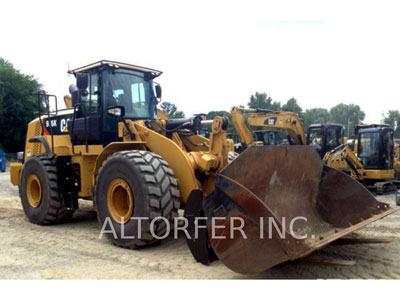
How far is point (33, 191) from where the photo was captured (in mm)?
6980

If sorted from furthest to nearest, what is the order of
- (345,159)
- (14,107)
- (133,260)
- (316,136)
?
1. (14,107)
2. (316,136)
3. (345,159)
4. (133,260)

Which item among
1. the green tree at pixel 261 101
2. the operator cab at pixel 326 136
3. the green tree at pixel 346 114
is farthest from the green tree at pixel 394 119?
the operator cab at pixel 326 136

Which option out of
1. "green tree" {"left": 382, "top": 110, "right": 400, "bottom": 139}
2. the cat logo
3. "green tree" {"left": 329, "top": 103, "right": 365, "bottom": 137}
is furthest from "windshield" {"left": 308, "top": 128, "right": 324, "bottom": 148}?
"green tree" {"left": 329, "top": 103, "right": 365, "bottom": 137}

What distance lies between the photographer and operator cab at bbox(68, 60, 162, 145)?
19.9ft

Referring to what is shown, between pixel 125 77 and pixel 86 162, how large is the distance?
154 cm

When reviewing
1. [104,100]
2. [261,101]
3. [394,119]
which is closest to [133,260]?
[104,100]

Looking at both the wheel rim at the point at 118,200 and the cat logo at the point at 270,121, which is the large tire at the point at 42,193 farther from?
the cat logo at the point at 270,121

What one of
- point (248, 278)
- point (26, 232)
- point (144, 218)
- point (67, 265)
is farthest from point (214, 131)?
point (26, 232)

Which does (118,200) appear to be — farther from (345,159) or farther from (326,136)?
(326,136)

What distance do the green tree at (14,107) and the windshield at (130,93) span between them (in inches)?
980

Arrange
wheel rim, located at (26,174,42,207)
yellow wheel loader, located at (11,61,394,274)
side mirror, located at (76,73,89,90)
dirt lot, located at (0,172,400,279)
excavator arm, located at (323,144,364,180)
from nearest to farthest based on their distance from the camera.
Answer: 1. yellow wheel loader, located at (11,61,394,274)
2. dirt lot, located at (0,172,400,279)
3. side mirror, located at (76,73,89,90)
4. wheel rim, located at (26,174,42,207)
5. excavator arm, located at (323,144,364,180)

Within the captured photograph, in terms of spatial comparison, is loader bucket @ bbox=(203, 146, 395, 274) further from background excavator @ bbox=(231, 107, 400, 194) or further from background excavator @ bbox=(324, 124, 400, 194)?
background excavator @ bbox=(324, 124, 400, 194)

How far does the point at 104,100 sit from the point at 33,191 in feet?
7.75

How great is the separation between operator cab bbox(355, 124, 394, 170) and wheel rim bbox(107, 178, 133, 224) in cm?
984
